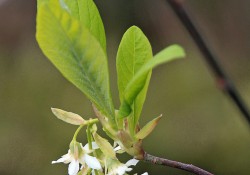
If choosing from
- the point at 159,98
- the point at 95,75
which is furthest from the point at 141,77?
the point at 159,98

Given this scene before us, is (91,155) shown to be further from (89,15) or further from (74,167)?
(89,15)

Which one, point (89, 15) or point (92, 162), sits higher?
point (89, 15)

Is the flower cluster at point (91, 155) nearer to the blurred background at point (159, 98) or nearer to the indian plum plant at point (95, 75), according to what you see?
the indian plum plant at point (95, 75)

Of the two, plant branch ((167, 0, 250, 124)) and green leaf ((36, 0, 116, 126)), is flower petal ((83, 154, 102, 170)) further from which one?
plant branch ((167, 0, 250, 124))

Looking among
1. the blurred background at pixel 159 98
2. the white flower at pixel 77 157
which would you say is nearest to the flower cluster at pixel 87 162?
the white flower at pixel 77 157

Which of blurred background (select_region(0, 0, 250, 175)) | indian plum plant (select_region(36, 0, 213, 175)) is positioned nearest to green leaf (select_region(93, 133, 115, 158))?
indian plum plant (select_region(36, 0, 213, 175))
